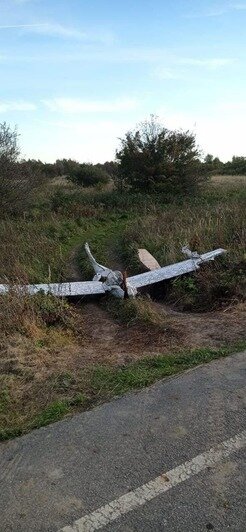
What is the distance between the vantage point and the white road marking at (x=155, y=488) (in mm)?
2688

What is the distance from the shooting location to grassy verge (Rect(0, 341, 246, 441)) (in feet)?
12.5

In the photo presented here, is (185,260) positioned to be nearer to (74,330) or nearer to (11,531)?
(74,330)

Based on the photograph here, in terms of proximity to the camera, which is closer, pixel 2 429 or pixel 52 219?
pixel 2 429

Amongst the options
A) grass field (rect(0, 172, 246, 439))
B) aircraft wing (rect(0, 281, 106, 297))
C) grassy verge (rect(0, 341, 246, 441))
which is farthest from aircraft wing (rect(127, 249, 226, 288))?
grassy verge (rect(0, 341, 246, 441))

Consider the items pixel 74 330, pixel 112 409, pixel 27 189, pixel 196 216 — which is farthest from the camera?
pixel 27 189

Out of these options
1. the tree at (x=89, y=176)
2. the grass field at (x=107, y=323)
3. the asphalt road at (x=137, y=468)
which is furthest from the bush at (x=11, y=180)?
the asphalt road at (x=137, y=468)

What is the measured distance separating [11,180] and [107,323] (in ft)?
40.4

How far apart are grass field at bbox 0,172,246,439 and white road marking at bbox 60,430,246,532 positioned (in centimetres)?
114

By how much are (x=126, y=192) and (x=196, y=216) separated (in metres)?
9.74

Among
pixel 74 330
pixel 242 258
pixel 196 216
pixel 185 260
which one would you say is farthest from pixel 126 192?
pixel 74 330

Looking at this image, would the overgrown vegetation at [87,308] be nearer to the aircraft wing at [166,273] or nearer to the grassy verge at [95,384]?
the grassy verge at [95,384]

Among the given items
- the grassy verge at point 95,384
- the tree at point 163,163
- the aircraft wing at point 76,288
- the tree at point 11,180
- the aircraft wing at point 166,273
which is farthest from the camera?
the tree at point 163,163

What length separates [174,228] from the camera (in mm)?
14500

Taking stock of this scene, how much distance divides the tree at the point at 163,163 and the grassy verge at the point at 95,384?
20727 mm
